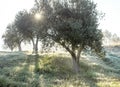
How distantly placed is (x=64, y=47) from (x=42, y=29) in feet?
12.8

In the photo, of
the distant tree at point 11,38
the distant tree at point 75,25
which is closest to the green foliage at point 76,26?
the distant tree at point 75,25

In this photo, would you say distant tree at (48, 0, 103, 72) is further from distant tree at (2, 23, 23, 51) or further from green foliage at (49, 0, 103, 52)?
distant tree at (2, 23, 23, 51)

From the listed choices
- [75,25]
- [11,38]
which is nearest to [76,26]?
[75,25]

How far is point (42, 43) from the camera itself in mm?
37000

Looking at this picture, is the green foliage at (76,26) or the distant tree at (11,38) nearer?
the green foliage at (76,26)

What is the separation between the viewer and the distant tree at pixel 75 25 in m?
34.5

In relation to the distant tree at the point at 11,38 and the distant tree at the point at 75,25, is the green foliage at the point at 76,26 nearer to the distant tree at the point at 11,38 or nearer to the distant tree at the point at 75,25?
the distant tree at the point at 75,25

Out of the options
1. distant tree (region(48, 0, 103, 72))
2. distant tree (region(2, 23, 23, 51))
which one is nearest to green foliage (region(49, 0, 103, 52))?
distant tree (region(48, 0, 103, 72))

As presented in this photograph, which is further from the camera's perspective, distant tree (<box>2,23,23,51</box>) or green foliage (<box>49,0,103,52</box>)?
distant tree (<box>2,23,23,51</box>)

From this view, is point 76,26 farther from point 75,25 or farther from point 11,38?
point 11,38

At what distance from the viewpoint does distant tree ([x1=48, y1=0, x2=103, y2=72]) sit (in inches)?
1358

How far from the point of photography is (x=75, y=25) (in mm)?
33875

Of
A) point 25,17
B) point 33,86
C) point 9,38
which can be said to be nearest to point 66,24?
point 33,86

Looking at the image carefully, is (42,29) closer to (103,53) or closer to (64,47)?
(64,47)
